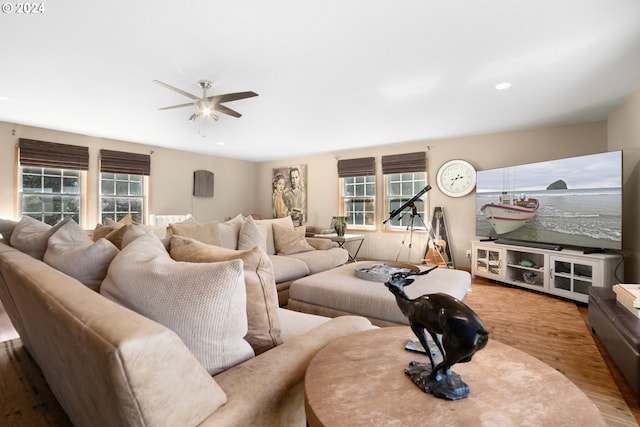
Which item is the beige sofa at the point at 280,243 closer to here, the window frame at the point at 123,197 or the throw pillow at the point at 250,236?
the throw pillow at the point at 250,236

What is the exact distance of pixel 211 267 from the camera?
32.8 inches

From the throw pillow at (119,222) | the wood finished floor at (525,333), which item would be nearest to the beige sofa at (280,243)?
the throw pillow at (119,222)

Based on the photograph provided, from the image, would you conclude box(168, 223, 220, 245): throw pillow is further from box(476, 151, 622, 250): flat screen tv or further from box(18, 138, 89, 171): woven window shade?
box(476, 151, 622, 250): flat screen tv

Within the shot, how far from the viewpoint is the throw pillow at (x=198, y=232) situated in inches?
120

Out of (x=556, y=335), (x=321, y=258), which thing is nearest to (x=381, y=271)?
(x=321, y=258)

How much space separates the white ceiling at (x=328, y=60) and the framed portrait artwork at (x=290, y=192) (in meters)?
2.62

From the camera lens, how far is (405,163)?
17.9ft

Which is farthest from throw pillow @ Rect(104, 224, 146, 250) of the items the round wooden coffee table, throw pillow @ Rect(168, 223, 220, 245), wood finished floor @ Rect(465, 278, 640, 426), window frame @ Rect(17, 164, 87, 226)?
window frame @ Rect(17, 164, 87, 226)

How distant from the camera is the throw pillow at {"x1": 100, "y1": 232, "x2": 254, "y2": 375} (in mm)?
803

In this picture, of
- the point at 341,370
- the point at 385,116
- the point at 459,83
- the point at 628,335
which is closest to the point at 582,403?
the point at 341,370

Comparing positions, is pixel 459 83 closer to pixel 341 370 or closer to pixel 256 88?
pixel 256 88

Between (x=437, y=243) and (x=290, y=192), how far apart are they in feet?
11.2

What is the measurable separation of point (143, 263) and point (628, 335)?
247 cm

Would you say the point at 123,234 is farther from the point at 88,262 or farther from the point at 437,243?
the point at 437,243
